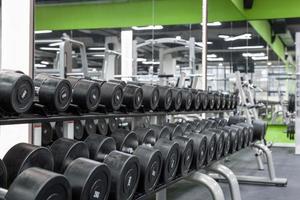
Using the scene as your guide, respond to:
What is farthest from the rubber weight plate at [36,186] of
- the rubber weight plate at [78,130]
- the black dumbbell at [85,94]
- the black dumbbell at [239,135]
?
the black dumbbell at [239,135]

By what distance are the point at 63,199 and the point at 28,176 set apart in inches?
5.7

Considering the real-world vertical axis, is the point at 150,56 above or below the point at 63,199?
above

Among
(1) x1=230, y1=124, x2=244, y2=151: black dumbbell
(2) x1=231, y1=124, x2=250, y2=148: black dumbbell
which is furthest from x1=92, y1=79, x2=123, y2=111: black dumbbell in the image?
(2) x1=231, y1=124, x2=250, y2=148: black dumbbell

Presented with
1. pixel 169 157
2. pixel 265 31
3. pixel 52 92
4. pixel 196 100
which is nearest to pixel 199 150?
pixel 169 157

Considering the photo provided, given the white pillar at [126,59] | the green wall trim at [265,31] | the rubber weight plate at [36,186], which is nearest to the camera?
the rubber weight plate at [36,186]

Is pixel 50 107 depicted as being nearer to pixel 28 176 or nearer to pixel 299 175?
pixel 28 176

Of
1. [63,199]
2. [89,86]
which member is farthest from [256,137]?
[63,199]

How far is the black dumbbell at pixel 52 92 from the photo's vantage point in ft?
5.18

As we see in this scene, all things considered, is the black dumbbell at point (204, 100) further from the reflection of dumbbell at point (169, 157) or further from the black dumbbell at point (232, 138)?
the reflection of dumbbell at point (169, 157)

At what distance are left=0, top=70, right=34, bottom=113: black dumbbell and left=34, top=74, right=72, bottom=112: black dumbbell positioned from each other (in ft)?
0.51

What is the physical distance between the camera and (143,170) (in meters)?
1.83

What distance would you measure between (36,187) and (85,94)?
2.36 ft

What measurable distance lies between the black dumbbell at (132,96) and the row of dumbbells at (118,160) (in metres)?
0.15

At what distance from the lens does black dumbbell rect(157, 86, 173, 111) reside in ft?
8.72
